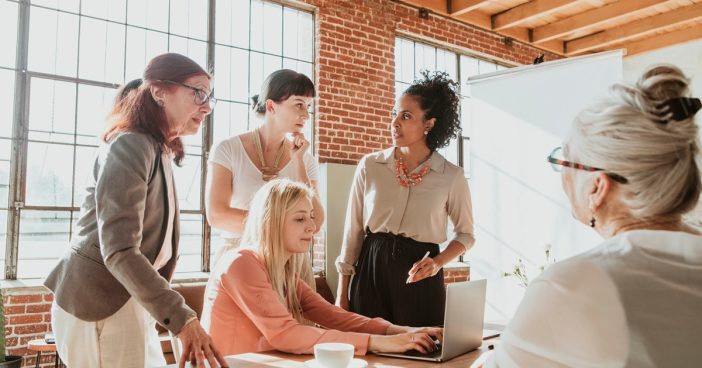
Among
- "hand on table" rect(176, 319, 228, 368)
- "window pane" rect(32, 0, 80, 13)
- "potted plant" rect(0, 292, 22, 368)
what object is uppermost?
"window pane" rect(32, 0, 80, 13)

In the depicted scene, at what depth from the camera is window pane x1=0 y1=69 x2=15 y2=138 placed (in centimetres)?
426

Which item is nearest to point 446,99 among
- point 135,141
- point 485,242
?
point 135,141

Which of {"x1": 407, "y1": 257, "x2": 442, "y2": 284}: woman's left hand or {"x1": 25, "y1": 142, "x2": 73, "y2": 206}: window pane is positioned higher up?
{"x1": 25, "y1": 142, "x2": 73, "y2": 206}: window pane

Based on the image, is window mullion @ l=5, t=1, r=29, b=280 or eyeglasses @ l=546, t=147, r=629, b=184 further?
window mullion @ l=5, t=1, r=29, b=280

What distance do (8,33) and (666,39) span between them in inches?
285

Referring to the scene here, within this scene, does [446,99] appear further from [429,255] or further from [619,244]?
[619,244]

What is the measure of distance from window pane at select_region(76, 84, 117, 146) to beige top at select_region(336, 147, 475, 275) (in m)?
2.74

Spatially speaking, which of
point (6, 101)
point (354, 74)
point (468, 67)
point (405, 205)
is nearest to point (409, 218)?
point (405, 205)

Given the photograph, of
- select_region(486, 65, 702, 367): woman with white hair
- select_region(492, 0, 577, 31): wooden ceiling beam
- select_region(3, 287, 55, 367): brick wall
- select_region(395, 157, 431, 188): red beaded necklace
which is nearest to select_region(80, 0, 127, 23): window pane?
select_region(3, 287, 55, 367): brick wall

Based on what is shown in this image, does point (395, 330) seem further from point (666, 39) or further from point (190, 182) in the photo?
point (666, 39)

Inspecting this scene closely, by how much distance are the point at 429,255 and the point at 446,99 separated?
2.46 feet

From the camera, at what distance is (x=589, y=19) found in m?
6.81

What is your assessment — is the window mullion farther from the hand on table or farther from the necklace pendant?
the hand on table

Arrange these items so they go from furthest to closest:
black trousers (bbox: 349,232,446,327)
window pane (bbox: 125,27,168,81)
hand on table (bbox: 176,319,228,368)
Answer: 1. window pane (bbox: 125,27,168,81)
2. black trousers (bbox: 349,232,446,327)
3. hand on table (bbox: 176,319,228,368)
